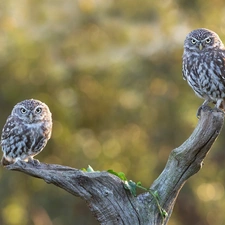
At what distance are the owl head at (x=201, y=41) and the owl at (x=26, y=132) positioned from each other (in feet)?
4.66

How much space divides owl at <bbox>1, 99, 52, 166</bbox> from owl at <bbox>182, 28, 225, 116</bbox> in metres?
1.33

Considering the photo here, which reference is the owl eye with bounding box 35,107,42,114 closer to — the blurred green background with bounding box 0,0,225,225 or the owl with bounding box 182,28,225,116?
the owl with bounding box 182,28,225,116

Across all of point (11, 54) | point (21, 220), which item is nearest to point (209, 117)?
point (11, 54)

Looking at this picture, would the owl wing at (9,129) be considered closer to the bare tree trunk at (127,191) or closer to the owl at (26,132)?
the owl at (26,132)

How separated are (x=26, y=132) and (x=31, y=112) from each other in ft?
0.63

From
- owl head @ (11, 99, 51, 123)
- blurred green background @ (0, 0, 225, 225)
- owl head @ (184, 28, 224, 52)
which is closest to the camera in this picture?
owl head @ (11, 99, 51, 123)

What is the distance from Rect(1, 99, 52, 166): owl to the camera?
6.75m

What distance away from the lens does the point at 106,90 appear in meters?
13.0

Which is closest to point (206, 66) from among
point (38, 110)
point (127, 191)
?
point (38, 110)

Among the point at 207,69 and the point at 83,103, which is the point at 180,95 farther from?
the point at 207,69

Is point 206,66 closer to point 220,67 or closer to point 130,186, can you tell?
point 220,67

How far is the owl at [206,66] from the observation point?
21.9ft

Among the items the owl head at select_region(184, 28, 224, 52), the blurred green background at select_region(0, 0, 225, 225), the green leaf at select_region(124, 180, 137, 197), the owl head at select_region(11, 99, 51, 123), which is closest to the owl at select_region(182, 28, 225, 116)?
the owl head at select_region(184, 28, 224, 52)

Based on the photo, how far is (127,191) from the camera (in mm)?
5203
